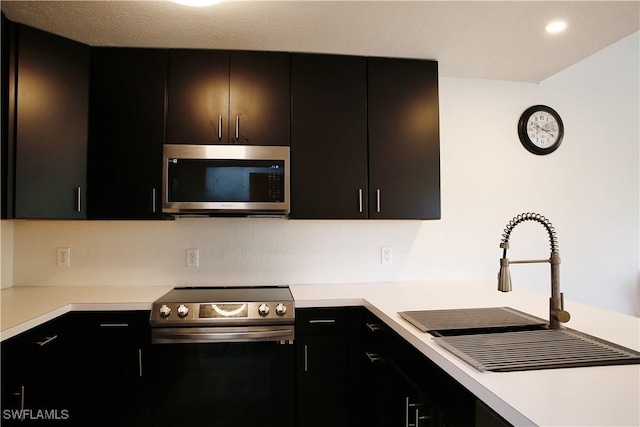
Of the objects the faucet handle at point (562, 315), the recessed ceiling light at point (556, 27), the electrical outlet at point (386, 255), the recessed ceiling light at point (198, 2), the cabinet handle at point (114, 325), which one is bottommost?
the cabinet handle at point (114, 325)

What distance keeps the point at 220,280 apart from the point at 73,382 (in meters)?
0.91

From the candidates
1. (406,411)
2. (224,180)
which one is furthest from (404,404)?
(224,180)

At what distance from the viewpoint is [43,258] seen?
7.70 feet

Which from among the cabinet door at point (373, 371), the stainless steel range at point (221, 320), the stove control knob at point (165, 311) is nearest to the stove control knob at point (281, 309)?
the stainless steel range at point (221, 320)

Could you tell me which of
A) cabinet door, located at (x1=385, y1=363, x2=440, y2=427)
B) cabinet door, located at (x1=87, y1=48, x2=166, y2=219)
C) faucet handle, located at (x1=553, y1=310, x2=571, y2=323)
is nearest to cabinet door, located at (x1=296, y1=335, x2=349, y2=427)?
cabinet door, located at (x1=385, y1=363, x2=440, y2=427)

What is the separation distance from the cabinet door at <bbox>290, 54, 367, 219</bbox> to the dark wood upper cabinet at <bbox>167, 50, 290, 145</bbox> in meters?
0.11

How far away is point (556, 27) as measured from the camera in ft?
6.33

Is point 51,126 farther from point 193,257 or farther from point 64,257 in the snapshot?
point 193,257

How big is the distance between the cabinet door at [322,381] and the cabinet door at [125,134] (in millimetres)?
1122

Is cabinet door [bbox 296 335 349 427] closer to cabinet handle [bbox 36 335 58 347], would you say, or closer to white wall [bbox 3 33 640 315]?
white wall [bbox 3 33 640 315]

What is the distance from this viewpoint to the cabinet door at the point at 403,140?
7.45ft

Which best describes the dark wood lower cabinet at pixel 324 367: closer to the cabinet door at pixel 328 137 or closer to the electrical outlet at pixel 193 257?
the cabinet door at pixel 328 137

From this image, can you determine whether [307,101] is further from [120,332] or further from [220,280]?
[120,332]

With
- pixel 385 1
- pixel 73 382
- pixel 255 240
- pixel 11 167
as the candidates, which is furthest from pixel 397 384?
pixel 11 167
